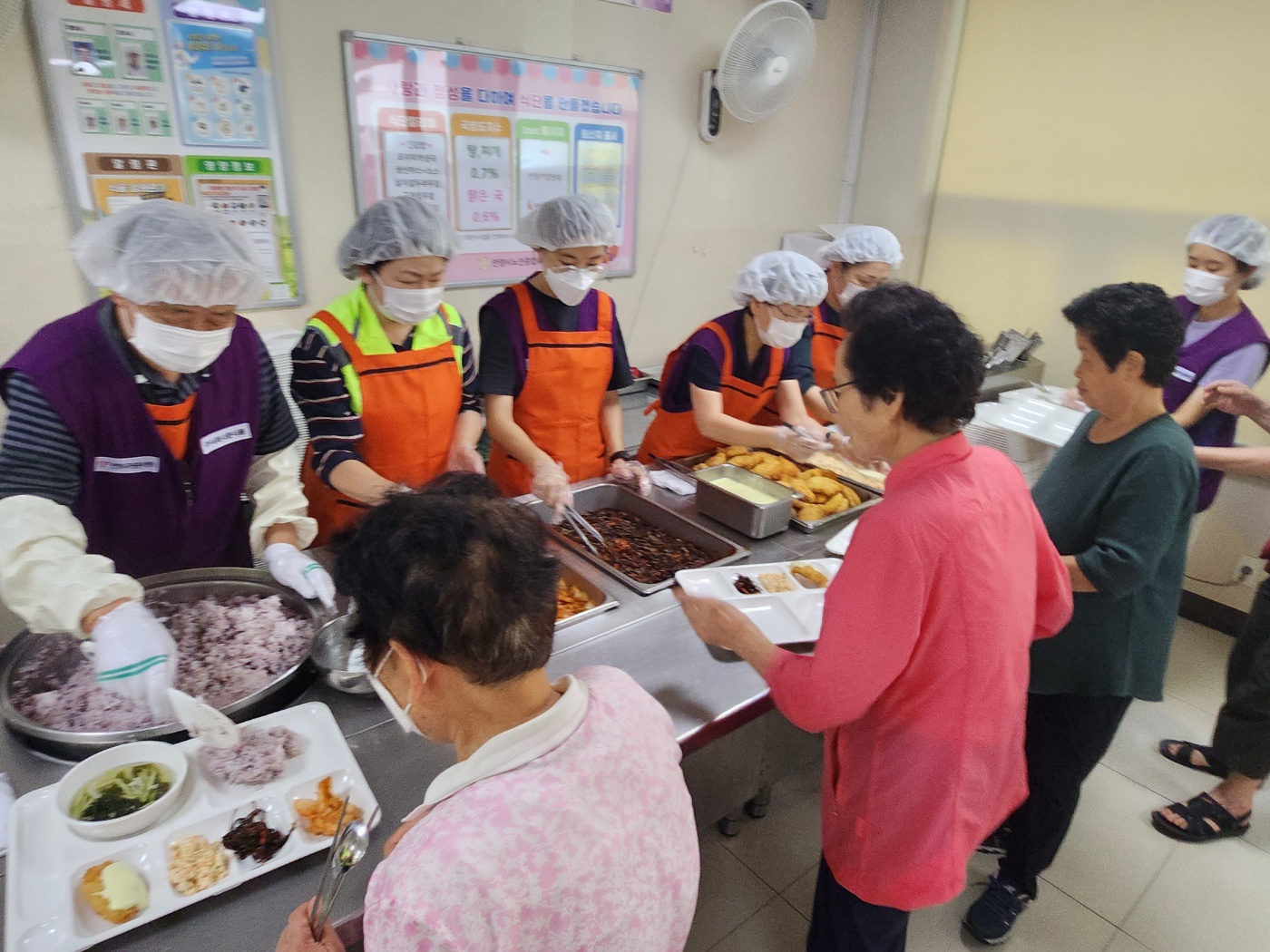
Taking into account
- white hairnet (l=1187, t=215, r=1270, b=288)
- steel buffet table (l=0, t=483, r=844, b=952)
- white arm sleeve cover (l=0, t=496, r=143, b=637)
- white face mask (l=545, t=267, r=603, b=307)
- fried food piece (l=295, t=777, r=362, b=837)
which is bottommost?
steel buffet table (l=0, t=483, r=844, b=952)

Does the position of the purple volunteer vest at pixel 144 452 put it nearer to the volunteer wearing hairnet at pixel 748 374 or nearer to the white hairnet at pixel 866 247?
the volunteer wearing hairnet at pixel 748 374

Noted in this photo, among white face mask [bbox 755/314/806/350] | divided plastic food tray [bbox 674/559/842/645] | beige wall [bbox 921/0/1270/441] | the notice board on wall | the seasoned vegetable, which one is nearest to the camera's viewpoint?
the seasoned vegetable

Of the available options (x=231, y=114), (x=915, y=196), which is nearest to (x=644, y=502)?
(x=231, y=114)

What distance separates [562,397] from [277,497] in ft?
3.55

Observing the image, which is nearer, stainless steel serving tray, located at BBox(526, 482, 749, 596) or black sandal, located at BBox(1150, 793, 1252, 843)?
stainless steel serving tray, located at BBox(526, 482, 749, 596)

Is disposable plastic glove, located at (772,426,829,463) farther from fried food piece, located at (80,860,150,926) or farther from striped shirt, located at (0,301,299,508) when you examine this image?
fried food piece, located at (80,860,150,926)

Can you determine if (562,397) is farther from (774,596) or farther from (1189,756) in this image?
(1189,756)

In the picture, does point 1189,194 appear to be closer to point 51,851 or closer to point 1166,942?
point 1166,942

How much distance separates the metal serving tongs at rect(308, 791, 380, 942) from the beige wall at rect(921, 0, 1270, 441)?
14.5 feet

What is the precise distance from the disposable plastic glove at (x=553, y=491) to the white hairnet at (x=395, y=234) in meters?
0.72

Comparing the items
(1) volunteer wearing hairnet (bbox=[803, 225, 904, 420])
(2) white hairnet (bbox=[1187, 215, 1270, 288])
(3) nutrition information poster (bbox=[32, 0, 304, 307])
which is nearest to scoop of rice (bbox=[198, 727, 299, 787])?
(3) nutrition information poster (bbox=[32, 0, 304, 307])

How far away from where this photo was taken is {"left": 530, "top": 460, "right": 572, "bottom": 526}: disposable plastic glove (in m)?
2.24

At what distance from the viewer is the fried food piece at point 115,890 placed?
104 cm

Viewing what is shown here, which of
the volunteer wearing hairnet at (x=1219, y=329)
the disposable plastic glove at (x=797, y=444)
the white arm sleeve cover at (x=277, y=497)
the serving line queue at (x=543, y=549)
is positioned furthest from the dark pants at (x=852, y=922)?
Answer: the volunteer wearing hairnet at (x=1219, y=329)
